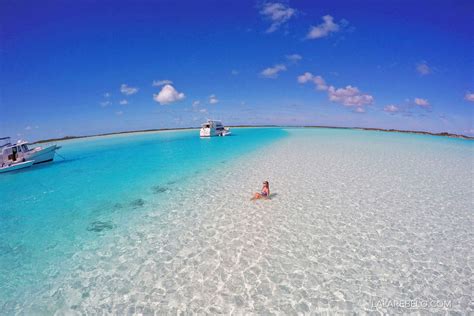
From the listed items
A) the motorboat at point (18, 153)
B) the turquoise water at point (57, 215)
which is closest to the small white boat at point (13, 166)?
the motorboat at point (18, 153)

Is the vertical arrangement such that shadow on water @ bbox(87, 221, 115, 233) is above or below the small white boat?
below

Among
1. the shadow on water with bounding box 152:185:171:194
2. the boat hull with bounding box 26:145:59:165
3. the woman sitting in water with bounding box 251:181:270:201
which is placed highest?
the boat hull with bounding box 26:145:59:165

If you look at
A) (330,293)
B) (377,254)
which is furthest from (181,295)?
(377,254)

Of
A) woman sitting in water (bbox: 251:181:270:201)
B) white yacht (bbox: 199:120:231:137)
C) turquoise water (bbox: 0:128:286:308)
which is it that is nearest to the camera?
turquoise water (bbox: 0:128:286:308)

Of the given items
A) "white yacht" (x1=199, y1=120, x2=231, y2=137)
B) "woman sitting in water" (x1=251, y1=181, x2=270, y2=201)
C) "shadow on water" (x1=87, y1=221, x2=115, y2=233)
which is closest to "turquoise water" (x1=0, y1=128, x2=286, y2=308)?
"shadow on water" (x1=87, y1=221, x2=115, y2=233)

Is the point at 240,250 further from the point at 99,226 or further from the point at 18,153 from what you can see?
the point at 18,153

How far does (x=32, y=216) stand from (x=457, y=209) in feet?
60.2

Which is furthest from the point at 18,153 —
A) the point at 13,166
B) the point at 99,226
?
the point at 99,226

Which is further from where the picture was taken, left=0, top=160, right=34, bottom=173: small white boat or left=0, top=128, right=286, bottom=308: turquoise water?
left=0, top=160, right=34, bottom=173: small white boat

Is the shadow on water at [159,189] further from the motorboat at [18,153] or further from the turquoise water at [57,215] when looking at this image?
the motorboat at [18,153]

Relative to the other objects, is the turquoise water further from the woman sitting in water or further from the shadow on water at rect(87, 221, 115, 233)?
the woman sitting in water

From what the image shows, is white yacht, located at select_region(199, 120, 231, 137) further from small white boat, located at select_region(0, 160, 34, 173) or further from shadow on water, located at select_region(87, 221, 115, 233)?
shadow on water, located at select_region(87, 221, 115, 233)

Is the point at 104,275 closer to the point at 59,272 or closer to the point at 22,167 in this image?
the point at 59,272

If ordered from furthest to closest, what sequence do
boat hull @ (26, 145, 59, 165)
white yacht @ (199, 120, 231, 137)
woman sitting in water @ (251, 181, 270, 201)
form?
white yacht @ (199, 120, 231, 137) < boat hull @ (26, 145, 59, 165) < woman sitting in water @ (251, 181, 270, 201)
